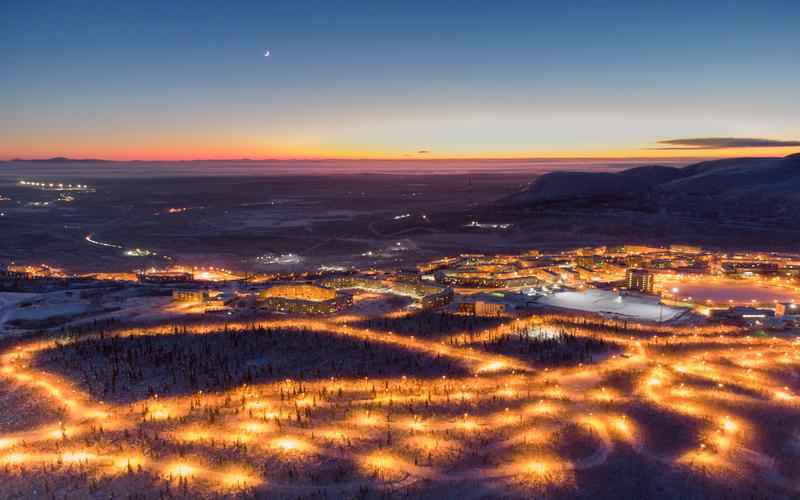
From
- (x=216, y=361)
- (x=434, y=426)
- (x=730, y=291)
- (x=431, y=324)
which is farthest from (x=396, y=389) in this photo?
(x=730, y=291)

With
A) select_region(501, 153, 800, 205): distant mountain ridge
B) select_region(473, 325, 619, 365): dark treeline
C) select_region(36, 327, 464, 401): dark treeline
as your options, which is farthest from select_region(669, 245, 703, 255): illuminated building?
select_region(36, 327, 464, 401): dark treeline

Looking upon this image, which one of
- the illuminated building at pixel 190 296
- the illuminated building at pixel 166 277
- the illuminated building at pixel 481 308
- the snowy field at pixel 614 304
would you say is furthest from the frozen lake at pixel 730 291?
the illuminated building at pixel 166 277

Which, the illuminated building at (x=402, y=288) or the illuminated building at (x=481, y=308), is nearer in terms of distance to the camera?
the illuminated building at (x=481, y=308)

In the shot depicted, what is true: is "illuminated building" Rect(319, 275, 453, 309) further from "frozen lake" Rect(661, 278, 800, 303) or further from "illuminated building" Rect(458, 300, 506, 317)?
"frozen lake" Rect(661, 278, 800, 303)

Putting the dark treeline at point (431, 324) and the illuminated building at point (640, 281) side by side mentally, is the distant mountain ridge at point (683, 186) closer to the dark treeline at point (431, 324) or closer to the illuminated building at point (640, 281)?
the illuminated building at point (640, 281)

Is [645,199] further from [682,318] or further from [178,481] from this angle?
[178,481]

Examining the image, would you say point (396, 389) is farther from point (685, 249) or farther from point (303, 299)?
point (685, 249)
